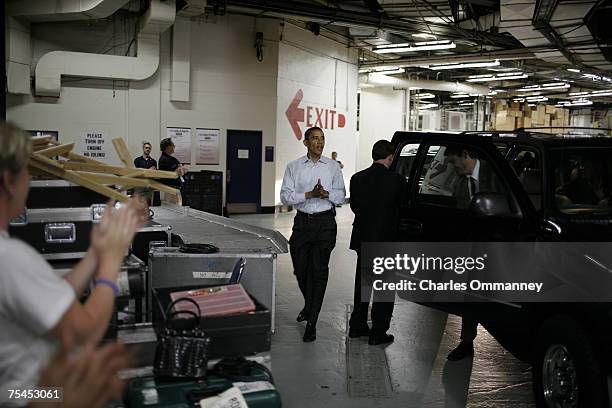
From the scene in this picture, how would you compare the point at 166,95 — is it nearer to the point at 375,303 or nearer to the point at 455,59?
the point at 455,59

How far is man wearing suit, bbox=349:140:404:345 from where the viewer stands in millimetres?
4648

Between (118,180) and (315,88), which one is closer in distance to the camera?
(118,180)

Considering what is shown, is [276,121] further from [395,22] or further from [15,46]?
[15,46]

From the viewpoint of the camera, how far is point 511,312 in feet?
12.3

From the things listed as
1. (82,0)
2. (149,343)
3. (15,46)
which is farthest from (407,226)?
(15,46)

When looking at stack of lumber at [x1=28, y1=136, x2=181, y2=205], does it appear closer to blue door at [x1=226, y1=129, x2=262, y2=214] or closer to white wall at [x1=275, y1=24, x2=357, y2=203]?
blue door at [x1=226, y1=129, x2=262, y2=214]

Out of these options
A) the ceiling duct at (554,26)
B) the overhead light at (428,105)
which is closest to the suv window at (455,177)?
the ceiling duct at (554,26)

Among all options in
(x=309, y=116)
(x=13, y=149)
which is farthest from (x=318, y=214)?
(x=309, y=116)

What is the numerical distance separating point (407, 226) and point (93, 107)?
8.62 metres

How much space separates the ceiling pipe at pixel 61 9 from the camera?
9.91 m

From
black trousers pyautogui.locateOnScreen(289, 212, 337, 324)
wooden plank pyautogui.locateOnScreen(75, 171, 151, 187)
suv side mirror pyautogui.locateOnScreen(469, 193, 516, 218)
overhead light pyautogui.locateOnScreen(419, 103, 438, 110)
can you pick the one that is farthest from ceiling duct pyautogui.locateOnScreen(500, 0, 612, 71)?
overhead light pyautogui.locateOnScreen(419, 103, 438, 110)

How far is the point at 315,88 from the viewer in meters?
15.5

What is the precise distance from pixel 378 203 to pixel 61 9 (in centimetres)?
765

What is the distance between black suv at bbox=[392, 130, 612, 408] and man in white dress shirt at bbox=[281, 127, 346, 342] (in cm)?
58
